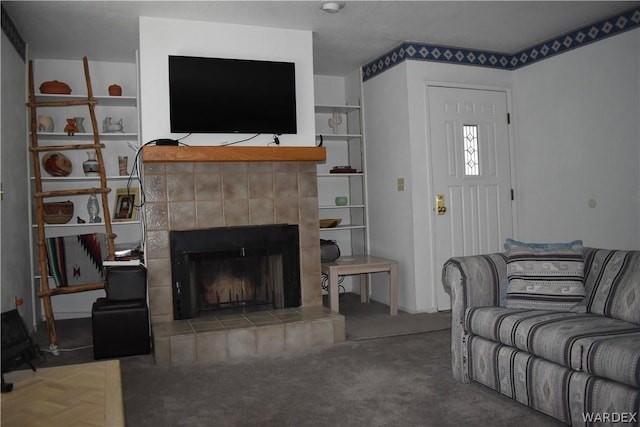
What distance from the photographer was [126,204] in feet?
15.5

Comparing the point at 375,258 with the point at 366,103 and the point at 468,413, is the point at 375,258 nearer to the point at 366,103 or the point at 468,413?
the point at 366,103

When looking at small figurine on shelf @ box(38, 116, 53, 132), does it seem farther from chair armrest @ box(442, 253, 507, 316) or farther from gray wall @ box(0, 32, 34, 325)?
chair armrest @ box(442, 253, 507, 316)

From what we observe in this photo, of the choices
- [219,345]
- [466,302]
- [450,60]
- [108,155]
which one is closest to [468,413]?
[466,302]

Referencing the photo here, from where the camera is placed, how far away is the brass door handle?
462cm

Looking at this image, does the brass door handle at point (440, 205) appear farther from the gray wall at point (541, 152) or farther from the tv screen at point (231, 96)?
the tv screen at point (231, 96)

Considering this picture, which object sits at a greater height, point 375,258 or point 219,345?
point 375,258

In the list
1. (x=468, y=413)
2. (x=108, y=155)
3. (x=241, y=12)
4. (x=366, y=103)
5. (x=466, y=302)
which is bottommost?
(x=468, y=413)

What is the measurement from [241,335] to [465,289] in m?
1.57

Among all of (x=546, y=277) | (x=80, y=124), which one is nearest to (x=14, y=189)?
(x=80, y=124)

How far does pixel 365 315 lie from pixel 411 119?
71.4 inches

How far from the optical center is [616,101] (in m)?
4.12

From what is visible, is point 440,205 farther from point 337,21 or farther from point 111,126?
point 111,126

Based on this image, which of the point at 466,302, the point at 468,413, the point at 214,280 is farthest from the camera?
the point at 214,280

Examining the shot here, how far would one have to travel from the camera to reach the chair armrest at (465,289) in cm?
277
